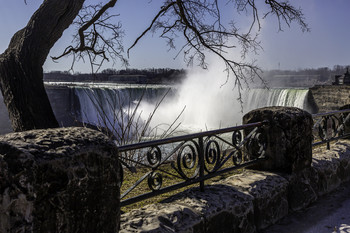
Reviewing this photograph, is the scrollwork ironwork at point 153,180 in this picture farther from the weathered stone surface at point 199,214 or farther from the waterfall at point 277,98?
the waterfall at point 277,98

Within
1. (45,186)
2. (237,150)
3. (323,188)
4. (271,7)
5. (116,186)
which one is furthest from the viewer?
(271,7)

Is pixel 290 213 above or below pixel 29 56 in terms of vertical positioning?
below

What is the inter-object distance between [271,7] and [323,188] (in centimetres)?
368

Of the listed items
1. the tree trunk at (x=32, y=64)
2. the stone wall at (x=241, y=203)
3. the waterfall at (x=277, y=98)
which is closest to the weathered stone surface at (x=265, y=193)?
the stone wall at (x=241, y=203)

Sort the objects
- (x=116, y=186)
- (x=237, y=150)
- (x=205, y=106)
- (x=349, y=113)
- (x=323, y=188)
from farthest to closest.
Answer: (x=205, y=106), (x=349, y=113), (x=323, y=188), (x=237, y=150), (x=116, y=186)

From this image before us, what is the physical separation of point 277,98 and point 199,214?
22.9 meters

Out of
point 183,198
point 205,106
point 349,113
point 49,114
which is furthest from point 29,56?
point 205,106

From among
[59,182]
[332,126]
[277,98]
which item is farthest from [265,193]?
[277,98]

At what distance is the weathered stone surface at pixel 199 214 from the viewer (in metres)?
2.18

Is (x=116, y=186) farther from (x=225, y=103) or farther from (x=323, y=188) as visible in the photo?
(x=225, y=103)

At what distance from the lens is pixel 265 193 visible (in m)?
3.00

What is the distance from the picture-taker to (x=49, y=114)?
391cm

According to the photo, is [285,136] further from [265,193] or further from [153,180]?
[153,180]

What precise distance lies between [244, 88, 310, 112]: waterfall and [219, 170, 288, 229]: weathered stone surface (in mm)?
20946
